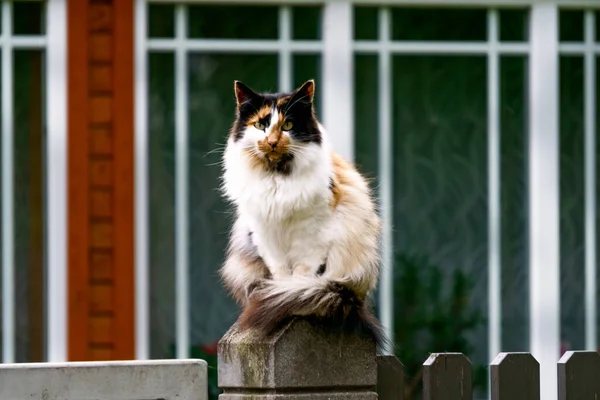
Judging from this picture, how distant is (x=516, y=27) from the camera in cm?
743

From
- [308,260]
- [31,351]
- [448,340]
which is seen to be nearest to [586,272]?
[448,340]

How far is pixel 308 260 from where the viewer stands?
331cm

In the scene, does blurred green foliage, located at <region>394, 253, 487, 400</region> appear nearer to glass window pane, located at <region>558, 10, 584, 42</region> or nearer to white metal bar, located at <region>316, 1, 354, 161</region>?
white metal bar, located at <region>316, 1, 354, 161</region>

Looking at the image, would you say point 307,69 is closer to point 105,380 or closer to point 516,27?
point 516,27

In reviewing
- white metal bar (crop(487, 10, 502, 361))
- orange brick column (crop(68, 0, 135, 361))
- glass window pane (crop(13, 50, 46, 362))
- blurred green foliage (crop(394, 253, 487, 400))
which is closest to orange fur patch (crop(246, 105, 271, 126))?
orange brick column (crop(68, 0, 135, 361))

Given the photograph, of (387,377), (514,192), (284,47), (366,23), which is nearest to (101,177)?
(284,47)

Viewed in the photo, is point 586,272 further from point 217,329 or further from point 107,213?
point 107,213

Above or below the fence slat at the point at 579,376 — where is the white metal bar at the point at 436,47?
above

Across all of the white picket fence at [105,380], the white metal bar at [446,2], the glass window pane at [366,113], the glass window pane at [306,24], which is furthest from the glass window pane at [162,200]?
the white picket fence at [105,380]

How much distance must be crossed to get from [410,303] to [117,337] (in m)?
1.65

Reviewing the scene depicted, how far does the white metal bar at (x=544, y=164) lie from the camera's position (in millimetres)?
7359

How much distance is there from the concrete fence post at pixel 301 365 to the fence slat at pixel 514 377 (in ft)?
0.97

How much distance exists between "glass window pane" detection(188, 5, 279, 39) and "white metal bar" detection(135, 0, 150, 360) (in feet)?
0.96

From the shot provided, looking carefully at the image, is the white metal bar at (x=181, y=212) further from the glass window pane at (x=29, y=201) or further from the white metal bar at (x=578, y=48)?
the white metal bar at (x=578, y=48)
